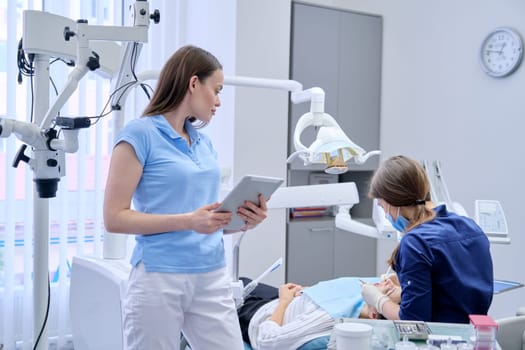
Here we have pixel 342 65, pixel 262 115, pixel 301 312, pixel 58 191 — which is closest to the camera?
pixel 301 312

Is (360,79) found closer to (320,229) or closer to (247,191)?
(320,229)

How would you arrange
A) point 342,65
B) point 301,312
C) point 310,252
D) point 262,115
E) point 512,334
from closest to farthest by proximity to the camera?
1. point 512,334
2. point 301,312
3. point 262,115
4. point 310,252
5. point 342,65

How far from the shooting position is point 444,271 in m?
1.51

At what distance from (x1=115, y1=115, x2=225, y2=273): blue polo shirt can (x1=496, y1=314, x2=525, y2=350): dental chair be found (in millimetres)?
840

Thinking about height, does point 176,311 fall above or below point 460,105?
below

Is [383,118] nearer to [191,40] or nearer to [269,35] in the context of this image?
[269,35]

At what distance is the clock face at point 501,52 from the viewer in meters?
3.02

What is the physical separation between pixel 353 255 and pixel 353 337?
2733 mm

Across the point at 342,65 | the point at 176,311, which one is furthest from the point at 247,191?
the point at 342,65

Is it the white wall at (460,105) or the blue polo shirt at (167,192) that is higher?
the white wall at (460,105)

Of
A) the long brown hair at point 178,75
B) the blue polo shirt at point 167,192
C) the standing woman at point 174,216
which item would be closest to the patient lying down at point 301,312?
the standing woman at point 174,216

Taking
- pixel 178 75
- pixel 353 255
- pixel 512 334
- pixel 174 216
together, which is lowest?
pixel 353 255

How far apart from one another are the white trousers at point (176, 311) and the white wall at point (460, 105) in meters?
2.17

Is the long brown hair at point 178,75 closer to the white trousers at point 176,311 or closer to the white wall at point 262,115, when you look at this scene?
the white trousers at point 176,311
